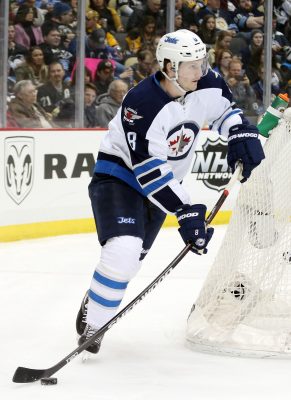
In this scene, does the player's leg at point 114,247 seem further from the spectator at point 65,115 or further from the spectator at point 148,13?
the spectator at point 148,13

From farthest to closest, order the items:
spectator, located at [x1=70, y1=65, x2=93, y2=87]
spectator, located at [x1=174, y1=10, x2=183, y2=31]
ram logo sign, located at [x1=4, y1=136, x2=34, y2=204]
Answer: spectator, located at [x1=174, y1=10, x2=183, y2=31] → spectator, located at [x1=70, y1=65, x2=93, y2=87] → ram logo sign, located at [x1=4, y1=136, x2=34, y2=204]

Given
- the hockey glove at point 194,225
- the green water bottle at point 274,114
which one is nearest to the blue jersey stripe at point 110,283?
the hockey glove at point 194,225

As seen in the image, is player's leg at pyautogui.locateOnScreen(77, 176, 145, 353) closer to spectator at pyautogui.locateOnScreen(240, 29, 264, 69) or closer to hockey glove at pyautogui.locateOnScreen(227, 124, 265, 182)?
hockey glove at pyautogui.locateOnScreen(227, 124, 265, 182)

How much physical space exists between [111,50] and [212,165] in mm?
1063

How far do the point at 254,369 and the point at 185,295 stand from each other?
1.35 m

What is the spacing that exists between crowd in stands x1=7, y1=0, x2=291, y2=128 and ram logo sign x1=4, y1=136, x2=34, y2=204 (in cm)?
33

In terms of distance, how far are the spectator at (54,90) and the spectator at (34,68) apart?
0.18 feet

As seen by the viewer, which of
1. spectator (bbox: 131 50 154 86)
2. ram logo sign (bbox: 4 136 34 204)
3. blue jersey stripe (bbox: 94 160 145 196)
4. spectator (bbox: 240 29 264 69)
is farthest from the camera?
spectator (bbox: 240 29 264 69)

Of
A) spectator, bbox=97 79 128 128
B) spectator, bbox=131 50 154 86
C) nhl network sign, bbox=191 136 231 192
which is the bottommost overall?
nhl network sign, bbox=191 136 231 192

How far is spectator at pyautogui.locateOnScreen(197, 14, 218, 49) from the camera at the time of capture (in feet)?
25.7

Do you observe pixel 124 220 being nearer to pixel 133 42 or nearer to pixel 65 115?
pixel 65 115

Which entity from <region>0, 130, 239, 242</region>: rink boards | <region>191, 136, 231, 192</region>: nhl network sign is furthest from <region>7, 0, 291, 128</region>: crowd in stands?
<region>191, 136, 231, 192</region>: nhl network sign

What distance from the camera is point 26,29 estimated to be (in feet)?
21.2

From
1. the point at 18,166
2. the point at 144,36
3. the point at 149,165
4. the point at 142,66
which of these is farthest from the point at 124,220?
the point at 144,36
